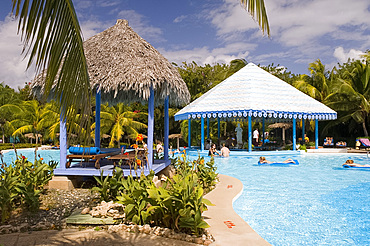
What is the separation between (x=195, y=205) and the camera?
13.4 ft

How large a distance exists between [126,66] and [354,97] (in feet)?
69.5

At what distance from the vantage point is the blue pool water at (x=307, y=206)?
5.28m

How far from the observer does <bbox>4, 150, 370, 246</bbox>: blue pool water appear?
5.28m

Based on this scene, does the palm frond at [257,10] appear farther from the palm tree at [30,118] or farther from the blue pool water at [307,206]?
the palm tree at [30,118]

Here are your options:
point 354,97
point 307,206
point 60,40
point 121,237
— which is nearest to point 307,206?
point 307,206

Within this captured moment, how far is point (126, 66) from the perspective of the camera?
23.2 ft

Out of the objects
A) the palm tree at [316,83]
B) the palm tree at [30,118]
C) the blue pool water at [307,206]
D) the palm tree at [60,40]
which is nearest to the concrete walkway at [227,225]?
the blue pool water at [307,206]

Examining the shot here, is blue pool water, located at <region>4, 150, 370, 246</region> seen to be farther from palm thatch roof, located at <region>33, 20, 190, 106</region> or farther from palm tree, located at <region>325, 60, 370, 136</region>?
palm tree, located at <region>325, 60, 370, 136</region>

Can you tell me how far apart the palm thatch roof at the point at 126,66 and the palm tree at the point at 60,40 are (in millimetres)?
3721

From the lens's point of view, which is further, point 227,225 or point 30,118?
point 30,118

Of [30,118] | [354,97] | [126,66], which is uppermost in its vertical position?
[354,97]

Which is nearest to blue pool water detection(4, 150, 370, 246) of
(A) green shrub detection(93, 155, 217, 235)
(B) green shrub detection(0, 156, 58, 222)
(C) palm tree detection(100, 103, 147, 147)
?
(A) green shrub detection(93, 155, 217, 235)

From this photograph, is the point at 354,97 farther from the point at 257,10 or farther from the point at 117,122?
the point at 257,10

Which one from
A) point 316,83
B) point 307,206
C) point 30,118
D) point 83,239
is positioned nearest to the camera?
point 83,239
